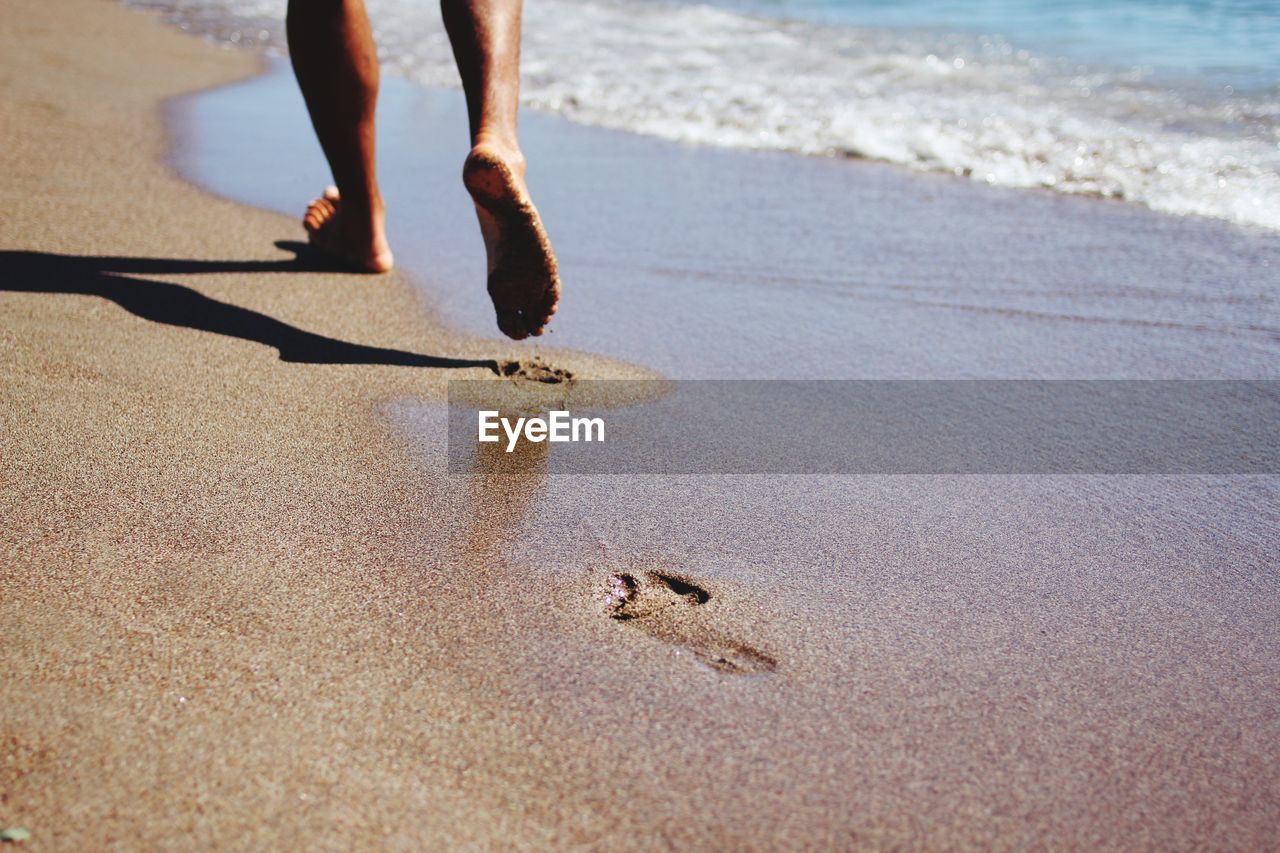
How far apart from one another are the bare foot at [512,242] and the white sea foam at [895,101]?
2.31 metres

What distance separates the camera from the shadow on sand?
86.2 inches

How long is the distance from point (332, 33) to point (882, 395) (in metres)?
1.36

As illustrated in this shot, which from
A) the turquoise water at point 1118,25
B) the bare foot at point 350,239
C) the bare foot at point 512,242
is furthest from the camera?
the turquoise water at point 1118,25

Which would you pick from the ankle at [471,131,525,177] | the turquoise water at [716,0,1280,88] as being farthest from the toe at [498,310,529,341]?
the turquoise water at [716,0,1280,88]

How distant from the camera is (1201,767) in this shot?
121 centimetres

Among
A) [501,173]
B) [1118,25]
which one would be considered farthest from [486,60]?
[1118,25]

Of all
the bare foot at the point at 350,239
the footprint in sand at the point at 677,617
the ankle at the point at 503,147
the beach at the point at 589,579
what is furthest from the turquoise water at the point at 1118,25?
the footprint in sand at the point at 677,617

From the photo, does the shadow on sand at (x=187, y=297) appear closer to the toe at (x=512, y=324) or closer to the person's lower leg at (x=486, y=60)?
the toe at (x=512, y=324)

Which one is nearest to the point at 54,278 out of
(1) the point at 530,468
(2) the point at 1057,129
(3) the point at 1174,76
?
(1) the point at 530,468

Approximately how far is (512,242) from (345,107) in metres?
0.78

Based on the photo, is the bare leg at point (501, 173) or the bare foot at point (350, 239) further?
the bare foot at point (350, 239)

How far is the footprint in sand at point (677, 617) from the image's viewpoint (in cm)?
134

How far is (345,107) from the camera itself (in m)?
2.51

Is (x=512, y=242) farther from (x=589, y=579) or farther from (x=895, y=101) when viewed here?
(x=895, y=101)
